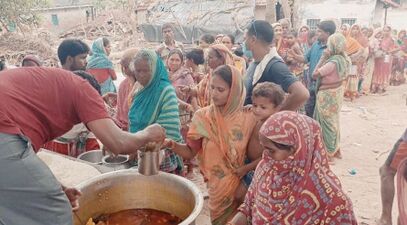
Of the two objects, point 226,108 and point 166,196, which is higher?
point 226,108

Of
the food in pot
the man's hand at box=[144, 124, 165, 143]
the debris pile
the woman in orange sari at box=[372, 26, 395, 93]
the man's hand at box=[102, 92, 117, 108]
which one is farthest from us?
the debris pile

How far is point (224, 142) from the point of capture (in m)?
2.56

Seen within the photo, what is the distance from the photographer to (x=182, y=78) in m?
5.02

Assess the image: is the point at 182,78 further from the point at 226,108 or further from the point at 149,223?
the point at 149,223

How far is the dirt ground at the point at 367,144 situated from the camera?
451cm

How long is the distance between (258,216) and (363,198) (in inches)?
120

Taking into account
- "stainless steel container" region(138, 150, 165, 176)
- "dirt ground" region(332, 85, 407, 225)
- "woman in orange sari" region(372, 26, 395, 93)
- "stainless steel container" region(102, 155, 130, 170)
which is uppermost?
"stainless steel container" region(138, 150, 165, 176)

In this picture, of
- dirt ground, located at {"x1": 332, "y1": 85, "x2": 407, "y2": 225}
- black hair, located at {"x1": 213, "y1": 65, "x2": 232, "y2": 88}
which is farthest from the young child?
dirt ground, located at {"x1": 332, "y1": 85, "x2": 407, "y2": 225}

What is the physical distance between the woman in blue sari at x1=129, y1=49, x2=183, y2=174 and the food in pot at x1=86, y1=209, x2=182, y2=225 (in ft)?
3.17

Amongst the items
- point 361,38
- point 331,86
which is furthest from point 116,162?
point 361,38

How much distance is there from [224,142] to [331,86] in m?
3.54

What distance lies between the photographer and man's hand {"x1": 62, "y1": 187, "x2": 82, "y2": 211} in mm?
1937

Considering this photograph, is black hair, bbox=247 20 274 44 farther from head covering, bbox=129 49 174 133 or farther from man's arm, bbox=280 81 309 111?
head covering, bbox=129 49 174 133

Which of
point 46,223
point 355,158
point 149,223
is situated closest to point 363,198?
point 355,158
